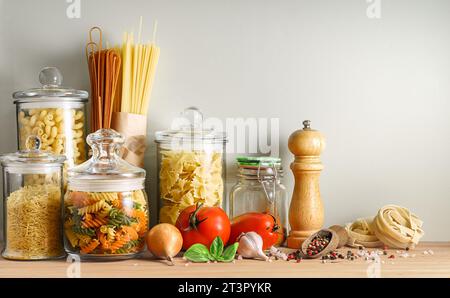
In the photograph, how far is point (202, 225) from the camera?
54.2 inches

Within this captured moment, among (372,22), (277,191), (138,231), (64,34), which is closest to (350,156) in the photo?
(277,191)

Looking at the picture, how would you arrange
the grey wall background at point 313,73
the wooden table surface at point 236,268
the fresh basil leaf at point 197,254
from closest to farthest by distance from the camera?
the wooden table surface at point 236,268, the fresh basil leaf at point 197,254, the grey wall background at point 313,73

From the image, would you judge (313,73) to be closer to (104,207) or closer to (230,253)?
(230,253)

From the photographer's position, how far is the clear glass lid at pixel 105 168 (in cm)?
132

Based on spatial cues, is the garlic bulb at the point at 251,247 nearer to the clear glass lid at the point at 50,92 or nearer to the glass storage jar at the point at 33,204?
the glass storage jar at the point at 33,204

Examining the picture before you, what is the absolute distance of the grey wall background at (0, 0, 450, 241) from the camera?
1.60 m

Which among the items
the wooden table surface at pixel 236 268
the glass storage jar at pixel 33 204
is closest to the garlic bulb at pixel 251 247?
the wooden table surface at pixel 236 268

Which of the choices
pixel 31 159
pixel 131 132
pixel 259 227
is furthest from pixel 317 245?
pixel 31 159

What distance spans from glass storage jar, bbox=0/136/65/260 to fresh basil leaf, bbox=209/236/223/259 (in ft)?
1.01

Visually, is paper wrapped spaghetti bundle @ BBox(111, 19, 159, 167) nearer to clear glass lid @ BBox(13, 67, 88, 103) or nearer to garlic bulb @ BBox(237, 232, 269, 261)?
clear glass lid @ BBox(13, 67, 88, 103)

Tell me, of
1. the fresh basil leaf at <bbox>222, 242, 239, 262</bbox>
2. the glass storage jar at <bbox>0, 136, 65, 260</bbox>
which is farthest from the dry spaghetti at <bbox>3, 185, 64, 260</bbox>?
the fresh basil leaf at <bbox>222, 242, 239, 262</bbox>

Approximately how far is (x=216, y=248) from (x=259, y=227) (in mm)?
122

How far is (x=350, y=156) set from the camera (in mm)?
1631

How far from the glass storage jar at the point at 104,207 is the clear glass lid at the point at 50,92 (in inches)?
6.1
